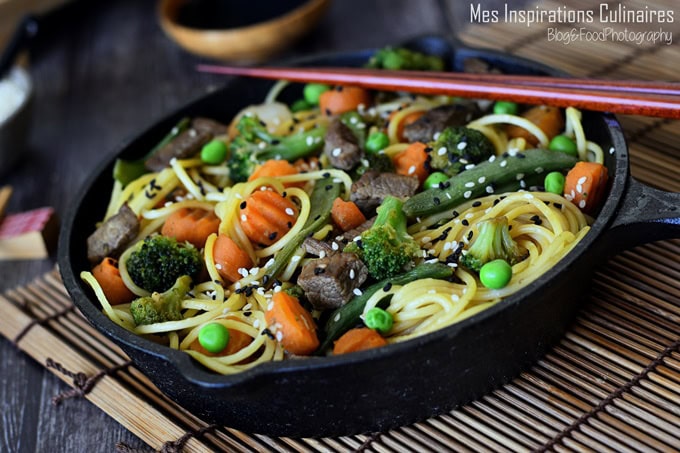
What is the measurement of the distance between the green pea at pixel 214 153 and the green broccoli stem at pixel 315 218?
2.13 ft

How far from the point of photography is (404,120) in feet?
13.0

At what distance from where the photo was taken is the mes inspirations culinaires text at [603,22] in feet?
16.1

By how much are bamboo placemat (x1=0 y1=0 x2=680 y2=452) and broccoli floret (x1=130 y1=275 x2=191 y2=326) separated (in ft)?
1.39

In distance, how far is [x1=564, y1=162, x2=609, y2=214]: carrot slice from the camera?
3.17 metres

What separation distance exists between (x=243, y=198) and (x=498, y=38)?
2528mm

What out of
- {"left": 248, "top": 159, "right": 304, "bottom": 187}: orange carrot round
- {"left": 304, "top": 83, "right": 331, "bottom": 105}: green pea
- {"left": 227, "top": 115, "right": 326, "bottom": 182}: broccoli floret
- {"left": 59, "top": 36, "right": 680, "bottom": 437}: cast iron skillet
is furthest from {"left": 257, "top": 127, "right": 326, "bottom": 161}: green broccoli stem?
{"left": 59, "top": 36, "right": 680, "bottom": 437}: cast iron skillet

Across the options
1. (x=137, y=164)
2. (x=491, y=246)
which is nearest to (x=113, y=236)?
(x=137, y=164)

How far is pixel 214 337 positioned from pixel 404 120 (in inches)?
65.7

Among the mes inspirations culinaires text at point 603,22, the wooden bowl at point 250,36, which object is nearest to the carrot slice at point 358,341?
the mes inspirations culinaires text at point 603,22

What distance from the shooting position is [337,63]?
4.41 m

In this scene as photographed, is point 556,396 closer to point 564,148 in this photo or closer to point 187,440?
point 564,148

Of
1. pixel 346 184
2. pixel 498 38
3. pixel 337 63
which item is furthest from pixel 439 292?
pixel 498 38

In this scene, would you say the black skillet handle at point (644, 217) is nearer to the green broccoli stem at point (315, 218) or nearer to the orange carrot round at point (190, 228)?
the green broccoli stem at point (315, 218)

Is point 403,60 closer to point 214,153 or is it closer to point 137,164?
point 214,153
